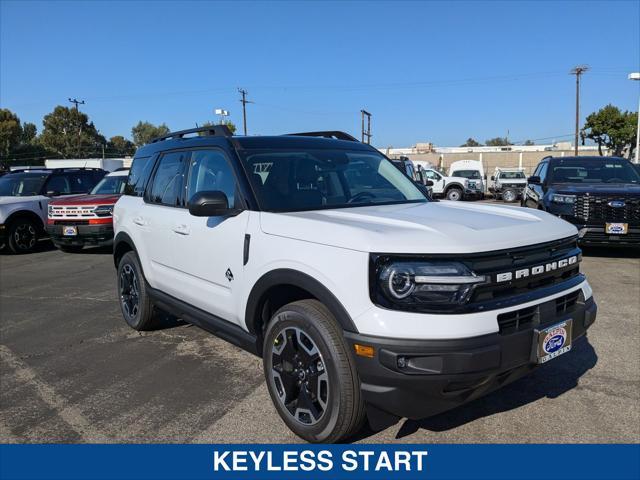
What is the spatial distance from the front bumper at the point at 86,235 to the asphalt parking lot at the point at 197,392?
15.0ft

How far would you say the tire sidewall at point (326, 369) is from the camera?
259 cm

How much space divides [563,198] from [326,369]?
683 cm

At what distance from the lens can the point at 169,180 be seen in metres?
4.46

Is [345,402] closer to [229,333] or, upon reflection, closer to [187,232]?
[229,333]

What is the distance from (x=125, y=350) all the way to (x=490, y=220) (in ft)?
11.4

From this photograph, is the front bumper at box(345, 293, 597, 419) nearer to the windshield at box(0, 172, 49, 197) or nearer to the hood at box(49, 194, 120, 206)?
the hood at box(49, 194, 120, 206)

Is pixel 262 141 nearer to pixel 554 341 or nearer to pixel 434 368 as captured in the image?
pixel 434 368

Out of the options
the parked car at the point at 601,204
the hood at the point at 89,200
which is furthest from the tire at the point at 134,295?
the parked car at the point at 601,204

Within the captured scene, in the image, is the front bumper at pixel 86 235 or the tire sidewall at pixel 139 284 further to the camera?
the front bumper at pixel 86 235

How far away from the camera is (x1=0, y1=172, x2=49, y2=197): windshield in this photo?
11938 millimetres

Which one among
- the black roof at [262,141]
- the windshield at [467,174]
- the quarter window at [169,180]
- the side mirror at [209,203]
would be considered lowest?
the side mirror at [209,203]

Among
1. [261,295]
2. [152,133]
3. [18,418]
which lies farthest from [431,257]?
[152,133]

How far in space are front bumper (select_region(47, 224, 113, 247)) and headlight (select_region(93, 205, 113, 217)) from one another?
226 mm

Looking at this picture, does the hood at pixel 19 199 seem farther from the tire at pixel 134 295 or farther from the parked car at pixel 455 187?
the parked car at pixel 455 187
